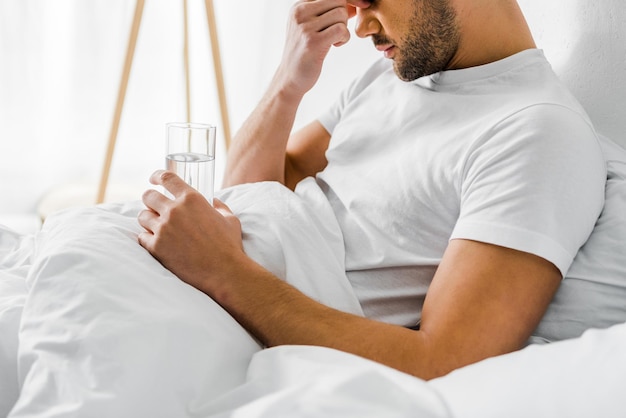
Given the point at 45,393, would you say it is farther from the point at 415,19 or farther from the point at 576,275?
the point at 415,19

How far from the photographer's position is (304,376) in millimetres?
859

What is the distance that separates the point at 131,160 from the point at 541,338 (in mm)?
2264

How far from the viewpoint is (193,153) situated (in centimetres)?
129

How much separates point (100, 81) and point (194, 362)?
7.47 ft

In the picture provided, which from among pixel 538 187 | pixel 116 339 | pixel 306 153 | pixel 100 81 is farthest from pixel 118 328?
pixel 100 81

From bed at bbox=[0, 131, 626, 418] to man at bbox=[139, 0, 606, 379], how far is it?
7 centimetres

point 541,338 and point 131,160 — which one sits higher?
point 541,338

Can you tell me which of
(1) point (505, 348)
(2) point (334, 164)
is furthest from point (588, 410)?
(2) point (334, 164)

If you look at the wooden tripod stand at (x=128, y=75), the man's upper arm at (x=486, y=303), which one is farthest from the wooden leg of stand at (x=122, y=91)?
the man's upper arm at (x=486, y=303)

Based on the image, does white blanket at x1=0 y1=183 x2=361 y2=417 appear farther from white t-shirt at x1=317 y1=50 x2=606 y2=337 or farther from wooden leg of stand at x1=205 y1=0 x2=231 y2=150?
wooden leg of stand at x1=205 y1=0 x2=231 y2=150

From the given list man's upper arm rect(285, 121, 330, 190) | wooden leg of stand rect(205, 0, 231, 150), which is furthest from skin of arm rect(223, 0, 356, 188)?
wooden leg of stand rect(205, 0, 231, 150)

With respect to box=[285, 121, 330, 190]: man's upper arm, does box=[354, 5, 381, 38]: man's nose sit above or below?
above

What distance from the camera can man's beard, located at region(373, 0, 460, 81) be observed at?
1.45 meters

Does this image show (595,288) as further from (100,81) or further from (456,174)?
(100,81)
